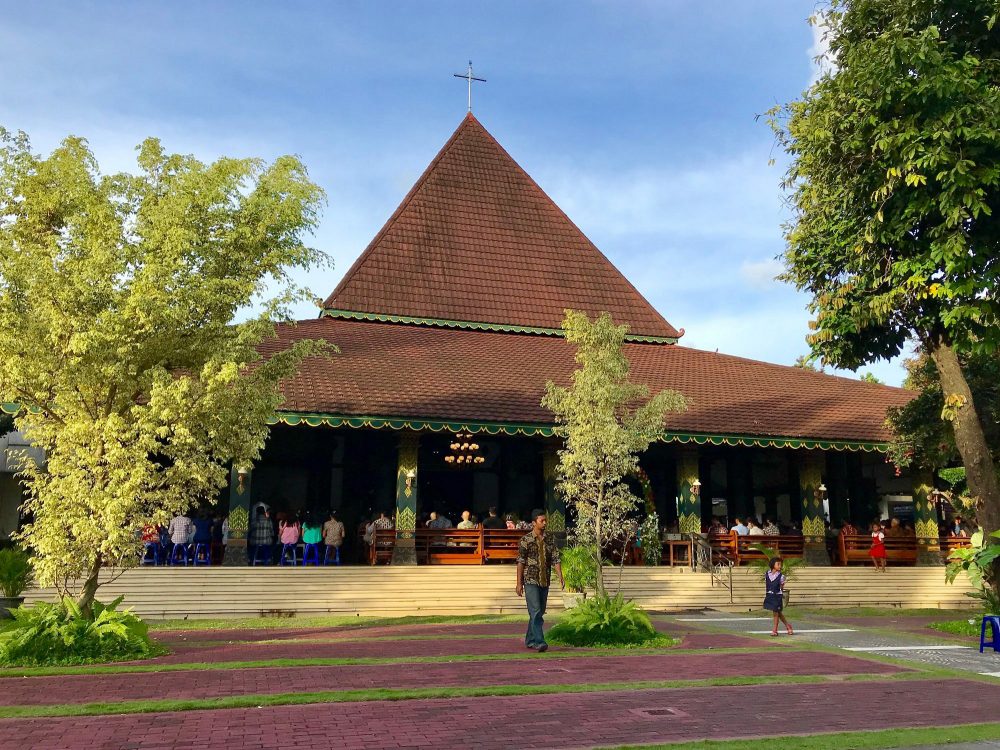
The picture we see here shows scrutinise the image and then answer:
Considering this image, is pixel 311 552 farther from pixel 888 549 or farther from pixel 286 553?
pixel 888 549

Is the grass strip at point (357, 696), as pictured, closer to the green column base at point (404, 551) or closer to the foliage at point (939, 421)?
the foliage at point (939, 421)

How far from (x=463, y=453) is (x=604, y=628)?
11974mm

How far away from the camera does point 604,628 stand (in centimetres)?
1087

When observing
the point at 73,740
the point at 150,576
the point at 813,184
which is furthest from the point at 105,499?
the point at 813,184

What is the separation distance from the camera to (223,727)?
6102 millimetres

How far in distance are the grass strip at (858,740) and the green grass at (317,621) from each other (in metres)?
8.83

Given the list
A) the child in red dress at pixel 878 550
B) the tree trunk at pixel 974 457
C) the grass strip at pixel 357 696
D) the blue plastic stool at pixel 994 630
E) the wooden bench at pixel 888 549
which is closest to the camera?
the grass strip at pixel 357 696

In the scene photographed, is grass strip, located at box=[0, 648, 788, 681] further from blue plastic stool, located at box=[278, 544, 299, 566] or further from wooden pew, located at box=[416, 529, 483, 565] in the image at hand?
blue plastic stool, located at box=[278, 544, 299, 566]

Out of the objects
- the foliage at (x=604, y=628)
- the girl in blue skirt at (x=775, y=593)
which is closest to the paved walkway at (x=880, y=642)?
the girl in blue skirt at (x=775, y=593)

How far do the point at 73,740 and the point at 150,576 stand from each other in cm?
1124

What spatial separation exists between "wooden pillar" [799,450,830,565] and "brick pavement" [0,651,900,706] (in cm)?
1189

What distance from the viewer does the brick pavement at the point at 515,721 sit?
574 cm

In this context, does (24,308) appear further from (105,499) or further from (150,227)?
(105,499)

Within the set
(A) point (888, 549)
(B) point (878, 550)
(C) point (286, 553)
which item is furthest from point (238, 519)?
(A) point (888, 549)
